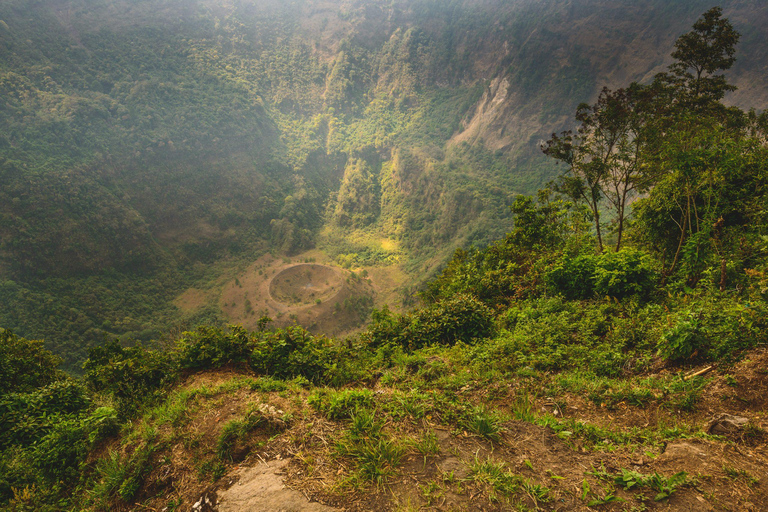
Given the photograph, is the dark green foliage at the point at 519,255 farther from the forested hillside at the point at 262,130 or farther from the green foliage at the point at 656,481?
the forested hillside at the point at 262,130

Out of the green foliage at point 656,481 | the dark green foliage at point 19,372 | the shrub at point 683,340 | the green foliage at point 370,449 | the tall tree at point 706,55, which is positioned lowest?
the dark green foliage at point 19,372

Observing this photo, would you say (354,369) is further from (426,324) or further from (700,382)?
(700,382)

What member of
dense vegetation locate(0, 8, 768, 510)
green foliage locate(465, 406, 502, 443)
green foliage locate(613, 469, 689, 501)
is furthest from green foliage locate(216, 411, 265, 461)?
green foliage locate(613, 469, 689, 501)

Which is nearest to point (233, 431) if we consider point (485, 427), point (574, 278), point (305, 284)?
point (485, 427)

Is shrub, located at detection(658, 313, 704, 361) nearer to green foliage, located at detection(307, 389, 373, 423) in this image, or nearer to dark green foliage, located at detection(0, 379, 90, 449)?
green foliage, located at detection(307, 389, 373, 423)

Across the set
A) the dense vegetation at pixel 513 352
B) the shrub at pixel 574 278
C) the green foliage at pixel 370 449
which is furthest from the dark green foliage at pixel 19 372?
the shrub at pixel 574 278

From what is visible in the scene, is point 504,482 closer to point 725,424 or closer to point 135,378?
point 725,424

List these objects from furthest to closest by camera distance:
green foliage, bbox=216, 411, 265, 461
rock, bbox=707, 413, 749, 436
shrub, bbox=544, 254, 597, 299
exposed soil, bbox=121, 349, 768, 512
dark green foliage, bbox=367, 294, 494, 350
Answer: shrub, bbox=544, 254, 597, 299 → dark green foliage, bbox=367, 294, 494, 350 → green foliage, bbox=216, 411, 265, 461 → rock, bbox=707, 413, 749, 436 → exposed soil, bbox=121, 349, 768, 512
